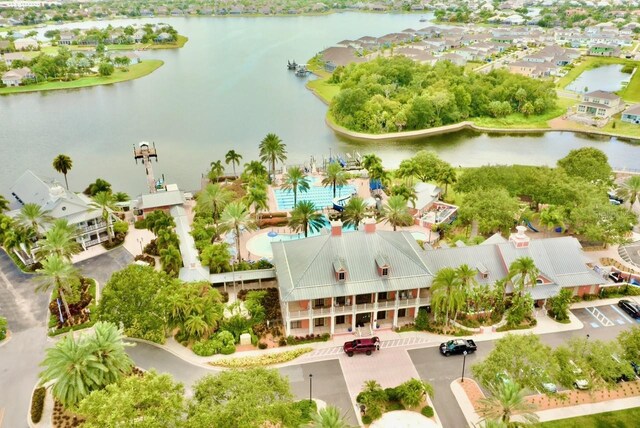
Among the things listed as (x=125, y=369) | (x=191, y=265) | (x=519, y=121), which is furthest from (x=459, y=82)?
(x=125, y=369)

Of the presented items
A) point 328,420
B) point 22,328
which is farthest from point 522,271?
point 22,328

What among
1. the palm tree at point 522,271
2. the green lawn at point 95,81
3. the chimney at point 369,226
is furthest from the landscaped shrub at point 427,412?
the green lawn at point 95,81

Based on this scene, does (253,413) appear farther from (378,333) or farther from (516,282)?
(516,282)

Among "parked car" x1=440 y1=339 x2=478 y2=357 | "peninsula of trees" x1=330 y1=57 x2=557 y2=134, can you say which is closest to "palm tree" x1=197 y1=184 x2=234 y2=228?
"parked car" x1=440 y1=339 x2=478 y2=357

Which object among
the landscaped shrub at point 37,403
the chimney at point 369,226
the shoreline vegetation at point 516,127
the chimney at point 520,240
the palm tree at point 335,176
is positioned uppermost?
the chimney at point 369,226

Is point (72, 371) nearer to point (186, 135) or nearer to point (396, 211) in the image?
point (396, 211)

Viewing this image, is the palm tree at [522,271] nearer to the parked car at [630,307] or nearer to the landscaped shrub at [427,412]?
the parked car at [630,307]
